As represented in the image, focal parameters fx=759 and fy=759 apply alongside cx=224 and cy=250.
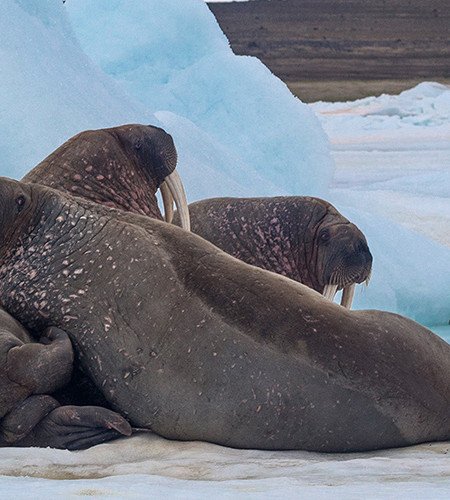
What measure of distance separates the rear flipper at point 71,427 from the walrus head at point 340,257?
180 cm

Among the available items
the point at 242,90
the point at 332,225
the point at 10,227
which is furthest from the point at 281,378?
the point at 242,90

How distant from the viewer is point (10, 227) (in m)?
2.49

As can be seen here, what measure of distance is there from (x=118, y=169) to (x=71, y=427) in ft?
4.41

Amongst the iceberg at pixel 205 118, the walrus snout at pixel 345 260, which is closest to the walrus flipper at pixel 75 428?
the walrus snout at pixel 345 260

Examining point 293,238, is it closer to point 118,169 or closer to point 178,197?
point 178,197

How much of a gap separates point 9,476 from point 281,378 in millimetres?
768

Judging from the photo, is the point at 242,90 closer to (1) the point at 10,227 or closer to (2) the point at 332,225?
(2) the point at 332,225

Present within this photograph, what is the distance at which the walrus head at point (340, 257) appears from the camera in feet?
12.2

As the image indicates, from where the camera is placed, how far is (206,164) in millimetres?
5895

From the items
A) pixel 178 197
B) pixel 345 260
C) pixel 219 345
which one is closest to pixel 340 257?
pixel 345 260

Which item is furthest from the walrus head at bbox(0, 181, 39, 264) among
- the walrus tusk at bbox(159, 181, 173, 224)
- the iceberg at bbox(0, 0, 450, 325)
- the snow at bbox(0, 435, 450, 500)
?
the iceberg at bbox(0, 0, 450, 325)

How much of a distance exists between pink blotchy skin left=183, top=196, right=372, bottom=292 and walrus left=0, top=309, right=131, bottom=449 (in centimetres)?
166

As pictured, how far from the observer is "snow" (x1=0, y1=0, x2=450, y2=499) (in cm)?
179

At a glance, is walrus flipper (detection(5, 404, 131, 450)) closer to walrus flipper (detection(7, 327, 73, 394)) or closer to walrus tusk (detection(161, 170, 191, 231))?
walrus flipper (detection(7, 327, 73, 394))
